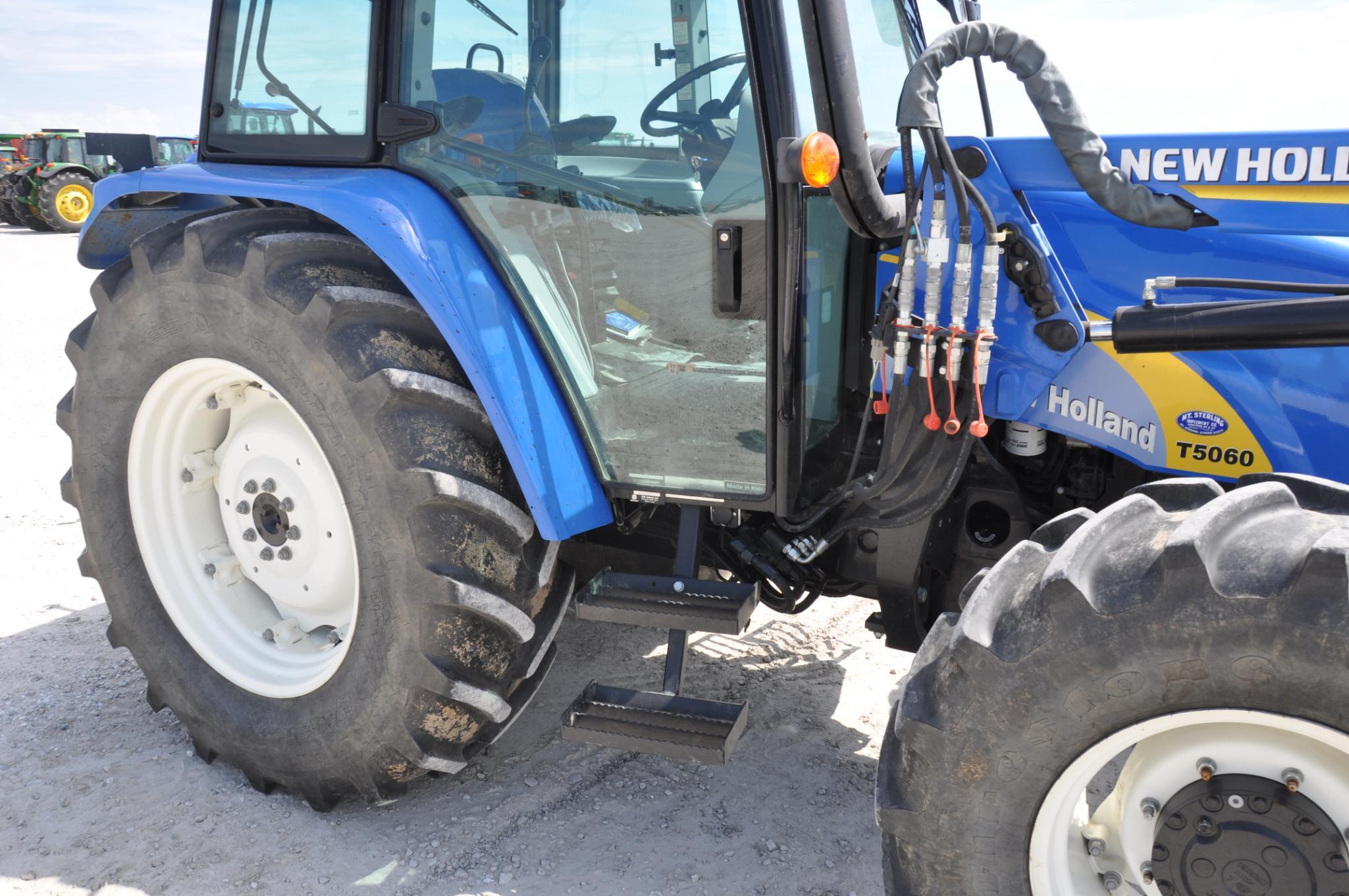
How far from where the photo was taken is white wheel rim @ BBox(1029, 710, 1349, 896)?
1.61 meters

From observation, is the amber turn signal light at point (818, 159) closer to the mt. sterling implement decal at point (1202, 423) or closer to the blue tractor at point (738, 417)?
the blue tractor at point (738, 417)

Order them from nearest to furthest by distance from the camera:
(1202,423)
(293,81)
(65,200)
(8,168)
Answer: (1202,423)
(293,81)
(65,200)
(8,168)

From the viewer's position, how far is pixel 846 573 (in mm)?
2525

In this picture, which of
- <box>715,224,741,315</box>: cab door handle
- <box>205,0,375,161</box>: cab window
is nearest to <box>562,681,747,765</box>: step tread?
<box>715,224,741,315</box>: cab door handle

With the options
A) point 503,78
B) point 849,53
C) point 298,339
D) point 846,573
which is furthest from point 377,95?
point 846,573

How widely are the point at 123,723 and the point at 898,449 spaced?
89.0 inches

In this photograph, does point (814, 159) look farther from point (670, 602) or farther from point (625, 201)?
point (670, 602)

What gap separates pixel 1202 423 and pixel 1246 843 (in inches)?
29.4

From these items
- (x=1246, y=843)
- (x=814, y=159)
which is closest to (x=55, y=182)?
(x=814, y=159)

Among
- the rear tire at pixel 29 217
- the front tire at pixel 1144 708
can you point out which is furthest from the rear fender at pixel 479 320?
the rear tire at pixel 29 217

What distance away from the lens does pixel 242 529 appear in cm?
280

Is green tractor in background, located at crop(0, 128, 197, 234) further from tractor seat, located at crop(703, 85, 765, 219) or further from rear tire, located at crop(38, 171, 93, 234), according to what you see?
tractor seat, located at crop(703, 85, 765, 219)

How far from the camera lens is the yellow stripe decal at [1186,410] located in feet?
6.56

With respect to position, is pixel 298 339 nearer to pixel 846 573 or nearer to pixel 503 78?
pixel 503 78
